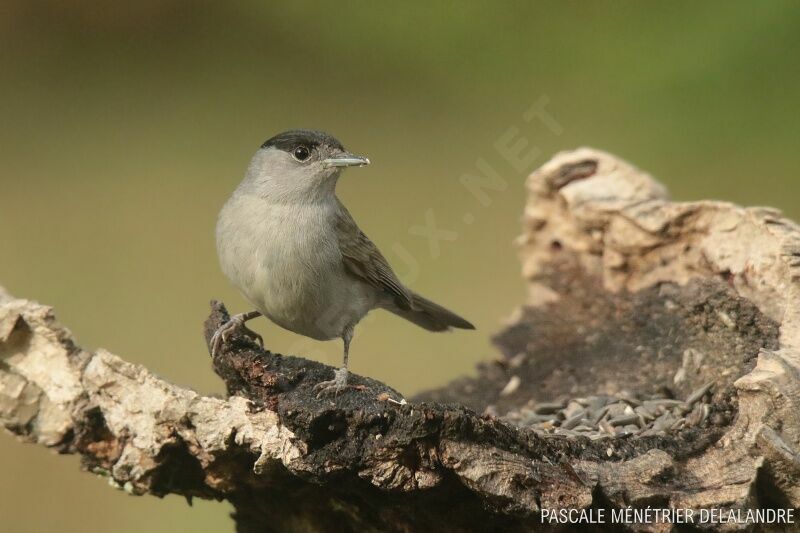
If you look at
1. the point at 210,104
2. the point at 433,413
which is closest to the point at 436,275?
the point at 210,104

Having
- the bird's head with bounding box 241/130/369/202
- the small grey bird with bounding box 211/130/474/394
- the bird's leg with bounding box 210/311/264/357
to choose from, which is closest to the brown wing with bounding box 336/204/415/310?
the small grey bird with bounding box 211/130/474/394

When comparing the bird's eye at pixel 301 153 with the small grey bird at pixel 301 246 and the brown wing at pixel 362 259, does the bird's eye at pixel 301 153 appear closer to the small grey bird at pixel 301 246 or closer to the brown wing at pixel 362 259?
the small grey bird at pixel 301 246

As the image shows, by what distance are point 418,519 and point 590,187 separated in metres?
2.69

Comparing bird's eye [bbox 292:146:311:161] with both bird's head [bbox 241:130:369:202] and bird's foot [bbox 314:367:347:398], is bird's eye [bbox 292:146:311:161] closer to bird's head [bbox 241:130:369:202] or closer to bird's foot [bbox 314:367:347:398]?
bird's head [bbox 241:130:369:202]

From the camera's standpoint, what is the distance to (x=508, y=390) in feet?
18.7

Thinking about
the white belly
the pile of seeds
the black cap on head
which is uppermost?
the black cap on head

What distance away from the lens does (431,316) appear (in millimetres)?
6348

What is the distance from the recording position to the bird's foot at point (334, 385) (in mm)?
3799

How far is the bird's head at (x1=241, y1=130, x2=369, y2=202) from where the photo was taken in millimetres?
5434

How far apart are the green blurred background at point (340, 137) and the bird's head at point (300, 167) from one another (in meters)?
1.81

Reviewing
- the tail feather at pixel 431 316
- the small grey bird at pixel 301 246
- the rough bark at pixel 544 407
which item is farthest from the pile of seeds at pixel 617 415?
the tail feather at pixel 431 316

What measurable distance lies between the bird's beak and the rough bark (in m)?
1.10

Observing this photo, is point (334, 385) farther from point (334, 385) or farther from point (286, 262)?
point (286, 262)

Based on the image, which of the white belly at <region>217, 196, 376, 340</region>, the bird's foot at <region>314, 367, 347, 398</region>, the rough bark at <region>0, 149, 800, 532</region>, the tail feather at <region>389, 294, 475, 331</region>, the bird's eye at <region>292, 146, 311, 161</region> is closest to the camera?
the rough bark at <region>0, 149, 800, 532</region>
